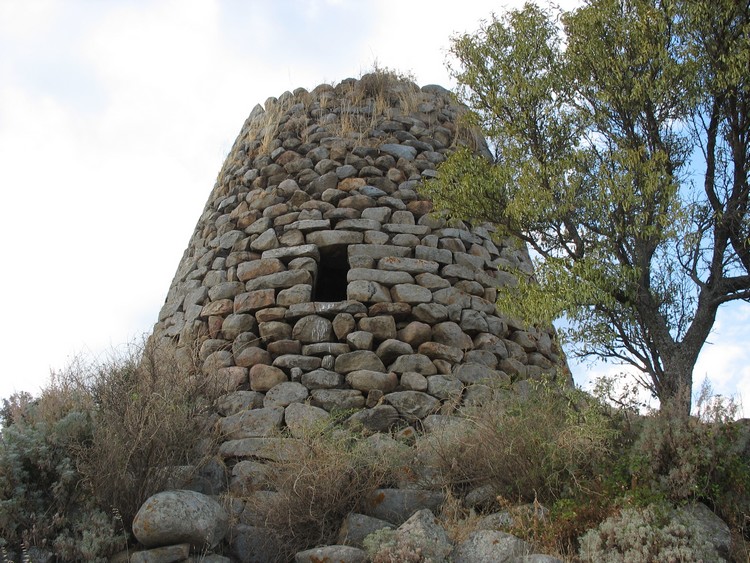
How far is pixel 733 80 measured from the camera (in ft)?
18.5

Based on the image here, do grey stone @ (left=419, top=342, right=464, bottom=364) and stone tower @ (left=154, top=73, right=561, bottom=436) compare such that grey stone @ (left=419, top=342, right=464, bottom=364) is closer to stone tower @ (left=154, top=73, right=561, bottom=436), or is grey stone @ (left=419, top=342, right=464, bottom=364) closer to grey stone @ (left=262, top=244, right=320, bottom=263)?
stone tower @ (left=154, top=73, right=561, bottom=436)

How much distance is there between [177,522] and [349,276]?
Answer: 2.76m

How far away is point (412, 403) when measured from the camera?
5.66 m

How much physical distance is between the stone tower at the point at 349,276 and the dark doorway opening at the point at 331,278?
24 mm

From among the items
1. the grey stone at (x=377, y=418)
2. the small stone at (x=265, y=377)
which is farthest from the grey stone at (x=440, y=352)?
the small stone at (x=265, y=377)

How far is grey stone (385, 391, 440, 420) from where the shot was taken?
564cm

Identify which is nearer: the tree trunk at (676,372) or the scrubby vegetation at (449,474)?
the scrubby vegetation at (449,474)

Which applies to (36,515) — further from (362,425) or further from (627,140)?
(627,140)

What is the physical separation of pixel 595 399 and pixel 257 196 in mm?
3800

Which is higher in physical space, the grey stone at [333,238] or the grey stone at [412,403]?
the grey stone at [333,238]

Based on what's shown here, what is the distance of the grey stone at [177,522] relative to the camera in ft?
13.5

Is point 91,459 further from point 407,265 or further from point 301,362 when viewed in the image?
point 407,265

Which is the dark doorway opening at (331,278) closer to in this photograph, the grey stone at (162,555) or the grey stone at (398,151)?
the grey stone at (398,151)

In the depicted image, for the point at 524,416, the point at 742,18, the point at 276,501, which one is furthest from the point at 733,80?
the point at 276,501
